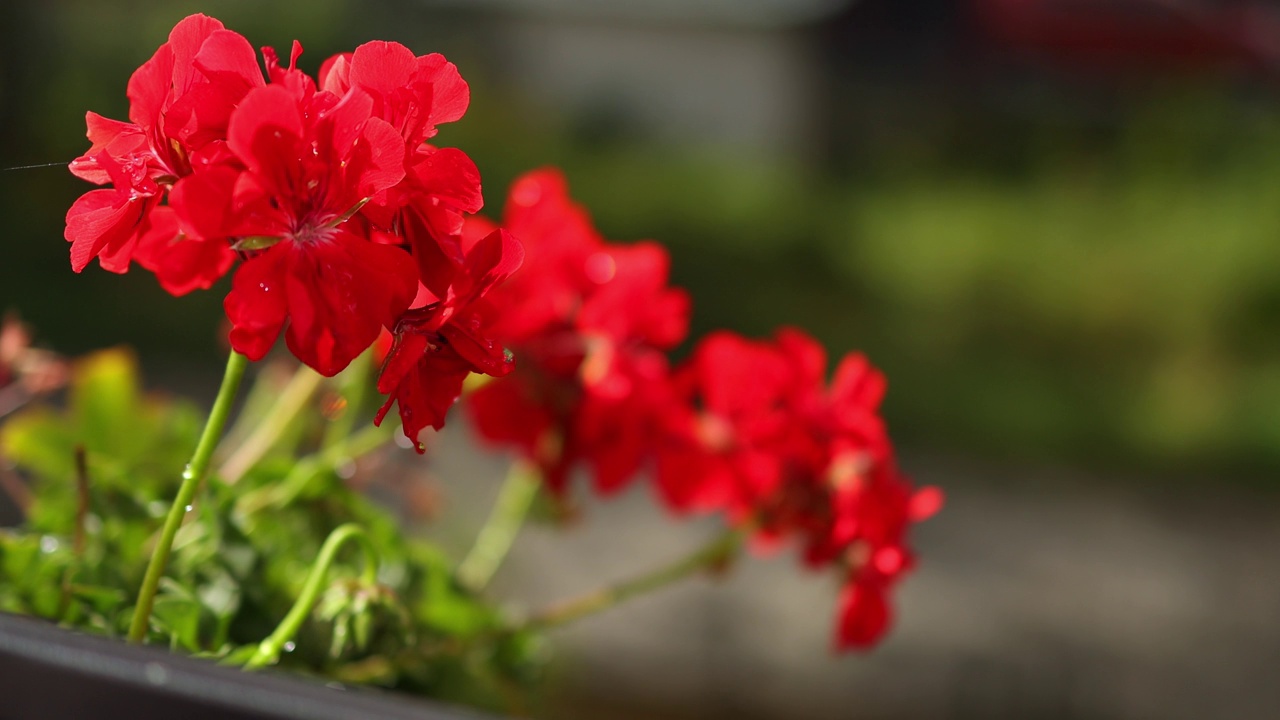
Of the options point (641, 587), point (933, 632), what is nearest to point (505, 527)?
point (641, 587)

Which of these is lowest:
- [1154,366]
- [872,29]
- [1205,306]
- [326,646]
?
[326,646]

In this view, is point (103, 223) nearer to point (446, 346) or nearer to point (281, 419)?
point (446, 346)

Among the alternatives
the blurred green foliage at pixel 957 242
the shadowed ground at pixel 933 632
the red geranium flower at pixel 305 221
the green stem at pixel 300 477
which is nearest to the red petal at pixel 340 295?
the red geranium flower at pixel 305 221

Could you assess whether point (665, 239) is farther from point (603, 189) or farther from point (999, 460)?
point (999, 460)

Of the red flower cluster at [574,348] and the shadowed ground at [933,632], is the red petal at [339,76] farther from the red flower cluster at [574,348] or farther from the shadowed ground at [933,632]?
the shadowed ground at [933,632]

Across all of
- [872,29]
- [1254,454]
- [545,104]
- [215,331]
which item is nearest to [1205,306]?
[1254,454]

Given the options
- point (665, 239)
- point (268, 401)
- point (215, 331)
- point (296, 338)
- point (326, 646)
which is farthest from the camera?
point (665, 239)
